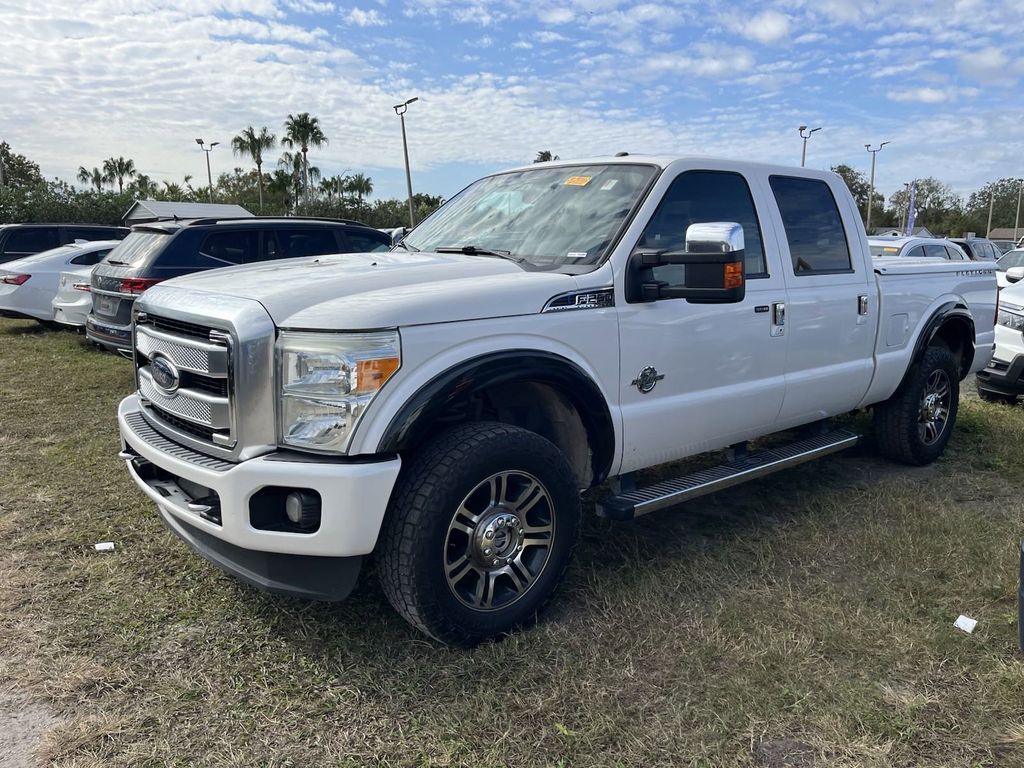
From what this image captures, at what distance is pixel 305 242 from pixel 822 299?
638 centimetres

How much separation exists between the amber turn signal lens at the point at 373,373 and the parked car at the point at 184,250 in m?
5.75

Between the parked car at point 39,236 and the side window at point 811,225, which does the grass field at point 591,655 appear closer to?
the side window at point 811,225

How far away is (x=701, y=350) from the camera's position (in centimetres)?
385

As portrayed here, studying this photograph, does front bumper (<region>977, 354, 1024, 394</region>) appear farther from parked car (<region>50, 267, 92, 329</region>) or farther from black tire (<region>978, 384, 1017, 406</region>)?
parked car (<region>50, 267, 92, 329</region>)

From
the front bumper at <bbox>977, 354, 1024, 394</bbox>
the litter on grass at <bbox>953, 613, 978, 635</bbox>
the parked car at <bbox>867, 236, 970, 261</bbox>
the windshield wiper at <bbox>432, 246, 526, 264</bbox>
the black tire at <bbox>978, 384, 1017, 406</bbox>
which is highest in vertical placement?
the windshield wiper at <bbox>432, 246, 526, 264</bbox>

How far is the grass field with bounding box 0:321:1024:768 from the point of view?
265 cm

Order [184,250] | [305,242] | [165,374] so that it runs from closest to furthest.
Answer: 1. [165,374]
2. [184,250]
3. [305,242]

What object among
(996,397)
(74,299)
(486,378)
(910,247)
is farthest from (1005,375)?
(74,299)

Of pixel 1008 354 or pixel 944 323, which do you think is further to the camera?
pixel 1008 354

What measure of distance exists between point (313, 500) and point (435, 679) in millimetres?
829

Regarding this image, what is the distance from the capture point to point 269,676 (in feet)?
9.93

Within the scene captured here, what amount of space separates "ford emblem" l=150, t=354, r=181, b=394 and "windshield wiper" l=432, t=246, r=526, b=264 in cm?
145

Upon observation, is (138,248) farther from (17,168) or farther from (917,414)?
(17,168)

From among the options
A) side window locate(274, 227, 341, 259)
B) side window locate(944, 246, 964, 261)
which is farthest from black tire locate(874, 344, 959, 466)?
side window locate(944, 246, 964, 261)
